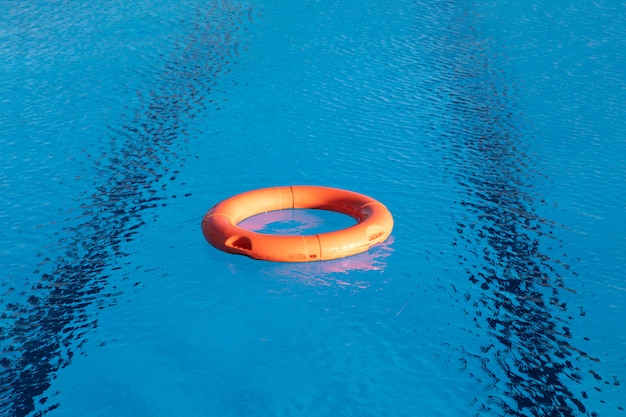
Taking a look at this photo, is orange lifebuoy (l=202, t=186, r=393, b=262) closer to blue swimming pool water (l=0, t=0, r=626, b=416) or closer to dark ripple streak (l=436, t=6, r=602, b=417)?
blue swimming pool water (l=0, t=0, r=626, b=416)

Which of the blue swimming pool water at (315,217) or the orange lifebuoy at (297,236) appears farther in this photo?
the orange lifebuoy at (297,236)

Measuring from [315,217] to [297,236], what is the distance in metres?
0.85

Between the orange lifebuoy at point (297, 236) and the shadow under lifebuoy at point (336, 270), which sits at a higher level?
the orange lifebuoy at point (297, 236)

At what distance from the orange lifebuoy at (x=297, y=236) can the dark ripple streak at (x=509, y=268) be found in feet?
2.95

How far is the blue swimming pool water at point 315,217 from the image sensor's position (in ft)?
17.2

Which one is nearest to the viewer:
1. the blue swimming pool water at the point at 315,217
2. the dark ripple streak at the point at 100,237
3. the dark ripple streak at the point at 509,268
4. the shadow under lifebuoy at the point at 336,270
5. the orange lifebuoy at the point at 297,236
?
the dark ripple streak at the point at 509,268

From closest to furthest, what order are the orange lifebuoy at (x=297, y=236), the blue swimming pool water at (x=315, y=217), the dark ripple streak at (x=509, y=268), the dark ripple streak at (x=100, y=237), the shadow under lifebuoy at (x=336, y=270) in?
the dark ripple streak at (x=509, y=268), the blue swimming pool water at (x=315, y=217), the dark ripple streak at (x=100, y=237), the shadow under lifebuoy at (x=336, y=270), the orange lifebuoy at (x=297, y=236)

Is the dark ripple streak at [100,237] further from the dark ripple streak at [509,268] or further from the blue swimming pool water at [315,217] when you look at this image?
the dark ripple streak at [509,268]

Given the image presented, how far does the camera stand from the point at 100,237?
276 inches

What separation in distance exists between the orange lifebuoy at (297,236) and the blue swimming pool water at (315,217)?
0.15 meters

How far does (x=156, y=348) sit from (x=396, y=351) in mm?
1799

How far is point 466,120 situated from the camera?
9.70m

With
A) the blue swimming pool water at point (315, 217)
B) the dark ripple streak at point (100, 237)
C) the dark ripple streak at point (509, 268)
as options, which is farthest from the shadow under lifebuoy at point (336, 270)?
the dark ripple streak at point (100, 237)

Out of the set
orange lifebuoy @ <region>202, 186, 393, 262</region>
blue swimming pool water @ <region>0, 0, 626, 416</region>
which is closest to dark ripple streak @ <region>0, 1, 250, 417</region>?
blue swimming pool water @ <region>0, 0, 626, 416</region>
